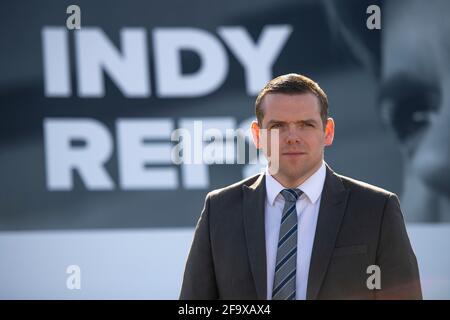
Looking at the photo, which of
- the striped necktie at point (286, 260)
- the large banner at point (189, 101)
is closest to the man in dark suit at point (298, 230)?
the striped necktie at point (286, 260)

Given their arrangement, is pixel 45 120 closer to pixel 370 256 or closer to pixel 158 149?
pixel 158 149

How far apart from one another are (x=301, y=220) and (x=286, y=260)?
0.14m

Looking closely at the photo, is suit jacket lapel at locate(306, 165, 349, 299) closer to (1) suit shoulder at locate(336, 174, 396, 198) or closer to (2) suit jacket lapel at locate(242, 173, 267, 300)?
(1) suit shoulder at locate(336, 174, 396, 198)

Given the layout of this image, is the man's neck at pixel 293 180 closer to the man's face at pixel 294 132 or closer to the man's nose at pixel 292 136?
the man's face at pixel 294 132

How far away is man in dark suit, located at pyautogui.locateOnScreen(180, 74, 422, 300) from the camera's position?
200cm

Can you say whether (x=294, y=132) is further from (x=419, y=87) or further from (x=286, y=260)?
(x=419, y=87)

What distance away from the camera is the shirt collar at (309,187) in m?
2.15

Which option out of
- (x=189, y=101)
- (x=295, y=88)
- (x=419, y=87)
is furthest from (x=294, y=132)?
(x=419, y=87)

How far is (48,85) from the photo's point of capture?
14.3ft

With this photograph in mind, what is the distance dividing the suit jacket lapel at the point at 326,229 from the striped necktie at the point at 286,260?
5 centimetres
